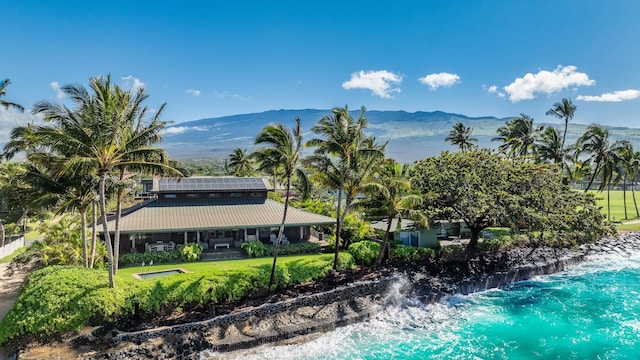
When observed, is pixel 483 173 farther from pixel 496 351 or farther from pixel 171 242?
pixel 171 242

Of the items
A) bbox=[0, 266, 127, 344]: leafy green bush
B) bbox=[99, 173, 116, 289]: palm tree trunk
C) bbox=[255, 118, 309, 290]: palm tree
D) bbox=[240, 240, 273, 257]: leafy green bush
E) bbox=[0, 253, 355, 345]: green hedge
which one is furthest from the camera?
bbox=[240, 240, 273, 257]: leafy green bush

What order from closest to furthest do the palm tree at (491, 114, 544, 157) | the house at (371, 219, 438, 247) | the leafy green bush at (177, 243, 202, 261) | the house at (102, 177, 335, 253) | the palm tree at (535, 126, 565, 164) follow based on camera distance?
the leafy green bush at (177, 243, 202, 261)
the house at (102, 177, 335, 253)
the house at (371, 219, 438, 247)
the palm tree at (535, 126, 565, 164)
the palm tree at (491, 114, 544, 157)

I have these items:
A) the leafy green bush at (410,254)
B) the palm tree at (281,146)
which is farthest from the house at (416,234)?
the palm tree at (281,146)

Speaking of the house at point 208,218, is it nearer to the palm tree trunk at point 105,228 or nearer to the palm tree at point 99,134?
the palm tree trunk at point 105,228

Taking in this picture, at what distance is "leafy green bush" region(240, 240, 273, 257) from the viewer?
2848 cm

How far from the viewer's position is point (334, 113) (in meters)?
24.7

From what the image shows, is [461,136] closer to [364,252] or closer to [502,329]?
[364,252]

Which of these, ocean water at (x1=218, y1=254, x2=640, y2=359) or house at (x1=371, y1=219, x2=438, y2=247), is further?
house at (x1=371, y1=219, x2=438, y2=247)

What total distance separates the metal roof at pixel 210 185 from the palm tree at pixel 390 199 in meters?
11.0

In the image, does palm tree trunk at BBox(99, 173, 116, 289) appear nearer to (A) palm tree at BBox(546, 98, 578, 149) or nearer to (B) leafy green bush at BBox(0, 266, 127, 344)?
(B) leafy green bush at BBox(0, 266, 127, 344)

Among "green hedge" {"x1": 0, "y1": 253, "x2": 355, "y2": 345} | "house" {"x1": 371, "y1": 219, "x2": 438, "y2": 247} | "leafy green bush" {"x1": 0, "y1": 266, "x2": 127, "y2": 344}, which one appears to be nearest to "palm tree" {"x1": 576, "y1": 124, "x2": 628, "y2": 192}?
"house" {"x1": 371, "y1": 219, "x2": 438, "y2": 247}

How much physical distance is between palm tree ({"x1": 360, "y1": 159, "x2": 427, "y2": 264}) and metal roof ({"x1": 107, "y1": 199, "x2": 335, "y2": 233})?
5.07 metres

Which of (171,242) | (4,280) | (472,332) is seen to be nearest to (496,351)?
(472,332)

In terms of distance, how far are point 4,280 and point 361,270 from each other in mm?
23238
